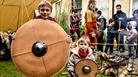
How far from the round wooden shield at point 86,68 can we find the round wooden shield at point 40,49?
3.84ft

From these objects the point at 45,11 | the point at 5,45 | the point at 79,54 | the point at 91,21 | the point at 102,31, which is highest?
the point at 45,11

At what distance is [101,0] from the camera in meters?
21.8

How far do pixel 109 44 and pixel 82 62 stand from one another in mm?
5584

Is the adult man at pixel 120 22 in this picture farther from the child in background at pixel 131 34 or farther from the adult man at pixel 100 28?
the adult man at pixel 100 28

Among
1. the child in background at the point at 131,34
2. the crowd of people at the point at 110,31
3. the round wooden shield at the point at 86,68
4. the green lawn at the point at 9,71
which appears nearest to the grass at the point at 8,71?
the green lawn at the point at 9,71

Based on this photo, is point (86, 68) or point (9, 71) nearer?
point (86, 68)

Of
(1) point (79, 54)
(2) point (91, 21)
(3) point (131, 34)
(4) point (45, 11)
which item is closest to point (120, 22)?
(3) point (131, 34)

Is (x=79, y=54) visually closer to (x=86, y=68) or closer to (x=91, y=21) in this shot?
(x=86, y=68)

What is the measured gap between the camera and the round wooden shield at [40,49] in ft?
20.0

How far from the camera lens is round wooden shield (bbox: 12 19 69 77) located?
610cm

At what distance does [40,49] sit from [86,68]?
169cm

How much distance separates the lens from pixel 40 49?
19.7ft

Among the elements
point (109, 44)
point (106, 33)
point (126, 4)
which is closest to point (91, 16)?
point (109, 44)

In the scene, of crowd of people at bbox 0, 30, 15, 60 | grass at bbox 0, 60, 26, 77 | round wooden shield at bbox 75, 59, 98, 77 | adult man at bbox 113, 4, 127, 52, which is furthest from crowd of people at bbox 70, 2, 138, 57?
round wooden shield at bbox 75, 59, 98, 77
